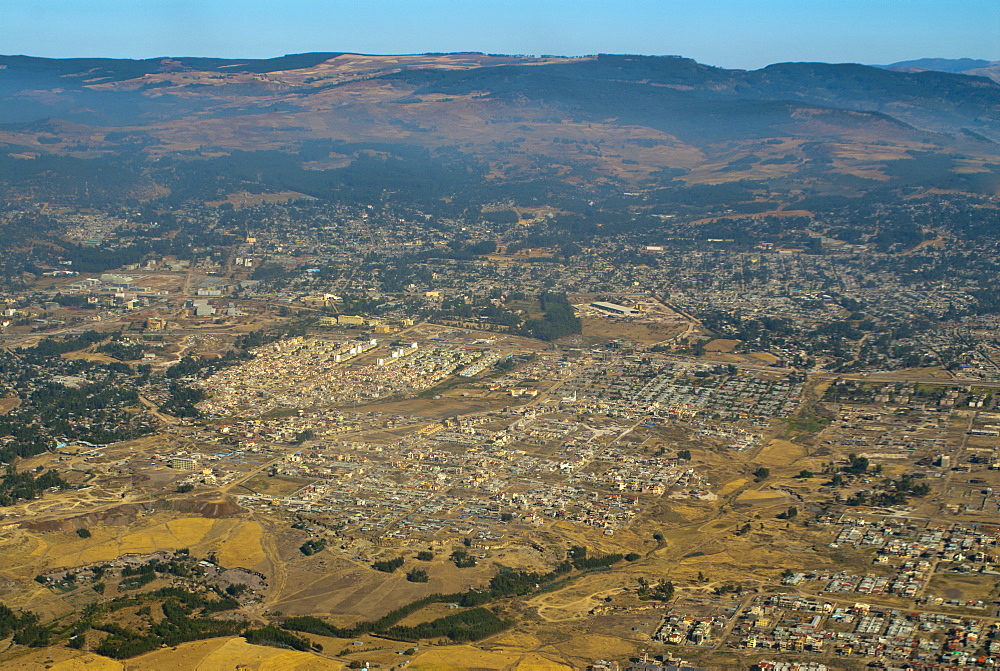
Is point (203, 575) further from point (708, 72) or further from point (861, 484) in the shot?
point (708, 72)

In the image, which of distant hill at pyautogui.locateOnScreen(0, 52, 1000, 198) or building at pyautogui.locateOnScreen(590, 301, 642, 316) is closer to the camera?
building at pyautogui.locateOnScreen(590, 301, 642, 316)

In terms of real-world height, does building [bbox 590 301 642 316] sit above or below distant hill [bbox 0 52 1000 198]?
below

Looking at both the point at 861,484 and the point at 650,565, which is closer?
the point at 650,565

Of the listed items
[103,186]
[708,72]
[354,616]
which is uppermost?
[708,72]

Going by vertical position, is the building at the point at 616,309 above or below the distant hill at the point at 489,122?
below

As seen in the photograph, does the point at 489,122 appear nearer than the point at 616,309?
No

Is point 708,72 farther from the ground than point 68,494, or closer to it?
farther from the ground

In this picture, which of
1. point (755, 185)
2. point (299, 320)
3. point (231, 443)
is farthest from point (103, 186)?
point (231, 443)

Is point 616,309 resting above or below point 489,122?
below

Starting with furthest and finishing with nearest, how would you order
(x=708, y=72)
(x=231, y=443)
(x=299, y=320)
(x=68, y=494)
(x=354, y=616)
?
(x=708, y=72) < (x=299, y=320) < (x=231, y=443) < (x=68, y=494) < (x=354, y=616)

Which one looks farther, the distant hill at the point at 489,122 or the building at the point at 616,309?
the distant hill at the point at 489,122

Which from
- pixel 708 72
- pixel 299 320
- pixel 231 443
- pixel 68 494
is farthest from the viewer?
pixel 708 72
